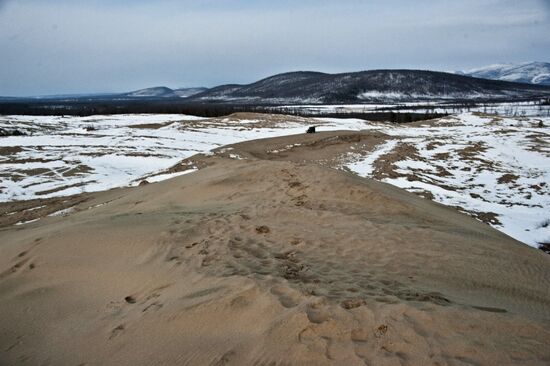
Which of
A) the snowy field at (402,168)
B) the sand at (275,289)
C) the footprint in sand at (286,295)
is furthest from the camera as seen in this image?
the snowy field at (402,168)

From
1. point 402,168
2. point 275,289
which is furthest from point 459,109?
point 275,289

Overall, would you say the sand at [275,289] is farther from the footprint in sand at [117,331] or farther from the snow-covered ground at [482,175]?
the snow-covered ground at [482,175]

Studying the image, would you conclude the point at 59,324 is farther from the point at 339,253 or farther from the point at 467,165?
the point at 467,165

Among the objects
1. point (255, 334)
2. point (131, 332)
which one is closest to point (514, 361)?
point (255, 334)

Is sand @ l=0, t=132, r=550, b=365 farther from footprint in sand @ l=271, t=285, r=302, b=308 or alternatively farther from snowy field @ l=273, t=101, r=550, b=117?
snowy field @ l=273, t=101, r=550, b=117

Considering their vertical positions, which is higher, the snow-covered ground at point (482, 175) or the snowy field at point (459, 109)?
the snow-covered ground at point (482, 175)

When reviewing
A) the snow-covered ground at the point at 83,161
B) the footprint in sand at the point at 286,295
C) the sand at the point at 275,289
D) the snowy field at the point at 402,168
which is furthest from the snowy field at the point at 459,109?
the footprint in sand at the point at 286,295

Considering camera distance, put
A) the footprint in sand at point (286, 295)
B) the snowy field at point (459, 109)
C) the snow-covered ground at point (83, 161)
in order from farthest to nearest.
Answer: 1. the snowy field at point (459, 109)
2. the snow-covered ground at point (83, 161)
3. the footprint in sand at point (286, 295)

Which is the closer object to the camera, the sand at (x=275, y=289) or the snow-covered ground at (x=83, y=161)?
the sand at (x=275, y=289)

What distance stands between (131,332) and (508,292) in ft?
17.3

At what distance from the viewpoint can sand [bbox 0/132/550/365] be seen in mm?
4051

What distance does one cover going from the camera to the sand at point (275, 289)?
405 centimetres

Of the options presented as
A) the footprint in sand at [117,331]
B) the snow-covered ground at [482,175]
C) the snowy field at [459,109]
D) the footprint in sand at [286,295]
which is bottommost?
the snowy field at [459,109]

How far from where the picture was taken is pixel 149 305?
5477mm
